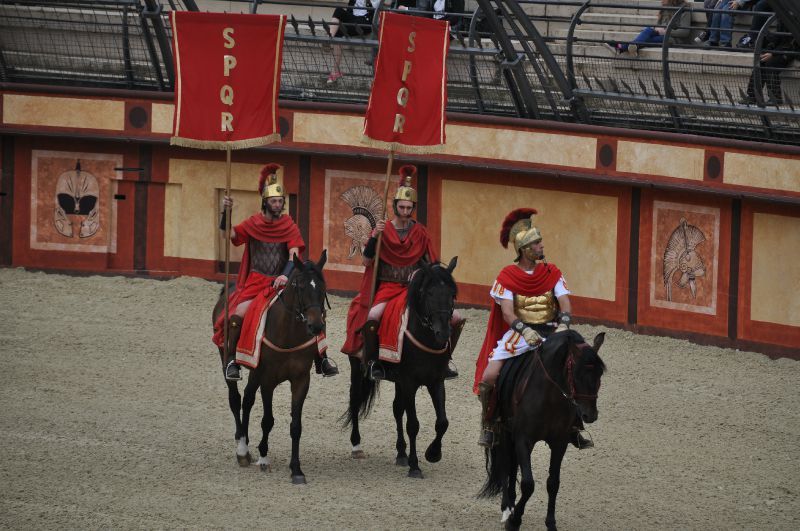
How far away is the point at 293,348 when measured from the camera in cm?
1242

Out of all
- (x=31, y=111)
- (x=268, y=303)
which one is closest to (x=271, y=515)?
(x=268, y=303)

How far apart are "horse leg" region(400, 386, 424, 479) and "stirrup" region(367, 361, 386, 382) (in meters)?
0.25

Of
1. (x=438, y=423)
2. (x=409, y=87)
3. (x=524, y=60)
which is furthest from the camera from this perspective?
(x=524, y=60)

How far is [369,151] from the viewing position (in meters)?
19.6

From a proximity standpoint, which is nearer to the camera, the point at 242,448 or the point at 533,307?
the point at 533,307

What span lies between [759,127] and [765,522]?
274 inches

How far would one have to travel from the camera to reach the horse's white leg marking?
12.7 meters

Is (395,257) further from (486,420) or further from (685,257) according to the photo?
(685,257)

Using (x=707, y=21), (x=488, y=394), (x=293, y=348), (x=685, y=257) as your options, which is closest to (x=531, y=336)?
(x=488, y=394)

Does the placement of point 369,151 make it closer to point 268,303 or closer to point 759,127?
point 759,127

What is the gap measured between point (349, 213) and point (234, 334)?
24.8 ft

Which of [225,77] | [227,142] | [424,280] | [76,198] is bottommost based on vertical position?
[424,280]

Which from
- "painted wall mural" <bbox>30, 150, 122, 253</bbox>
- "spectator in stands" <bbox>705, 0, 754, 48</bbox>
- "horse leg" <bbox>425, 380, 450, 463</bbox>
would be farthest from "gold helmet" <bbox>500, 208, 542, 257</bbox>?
"painted wall mural" <bbox>30, 150, 122, 253</bbox>

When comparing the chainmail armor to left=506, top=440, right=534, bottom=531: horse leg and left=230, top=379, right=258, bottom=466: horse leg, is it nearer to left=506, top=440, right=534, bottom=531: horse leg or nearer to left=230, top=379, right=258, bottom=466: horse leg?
left=230, top=379, right=258, bottom=466: horse leg
